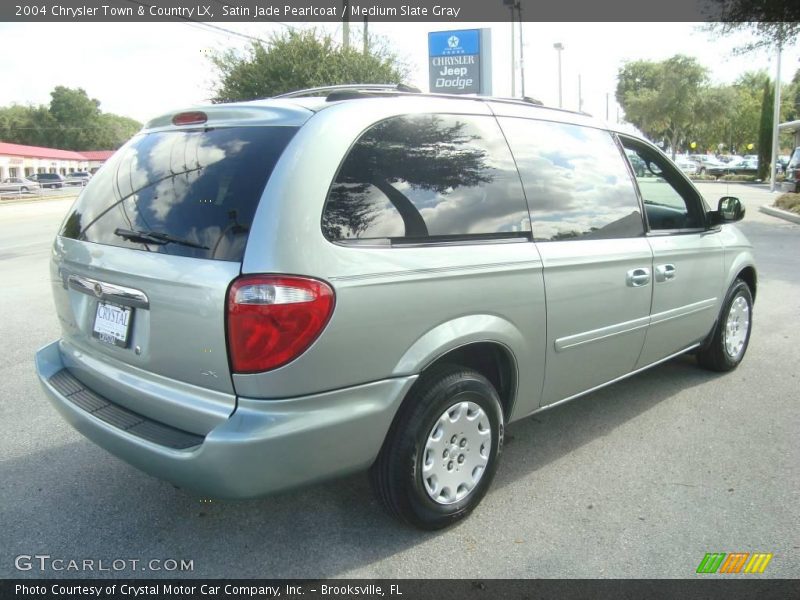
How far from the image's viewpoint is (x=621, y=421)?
411cm

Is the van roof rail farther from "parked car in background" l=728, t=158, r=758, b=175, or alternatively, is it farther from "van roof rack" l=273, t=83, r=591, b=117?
"parked car in background" l=728, t=158, r=758, b=175

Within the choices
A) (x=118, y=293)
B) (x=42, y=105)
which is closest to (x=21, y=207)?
(x=118, y=293)

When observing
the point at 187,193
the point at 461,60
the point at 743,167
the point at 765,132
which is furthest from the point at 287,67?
the point at 743,167

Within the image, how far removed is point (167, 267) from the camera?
2.44 m

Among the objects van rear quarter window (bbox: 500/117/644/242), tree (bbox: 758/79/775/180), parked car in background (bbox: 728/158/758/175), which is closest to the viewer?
van rear quarter window (bbox: 500/117/644/242)

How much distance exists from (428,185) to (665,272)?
1.86m

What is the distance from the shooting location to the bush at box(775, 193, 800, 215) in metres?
17.0

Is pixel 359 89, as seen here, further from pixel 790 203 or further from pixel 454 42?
pixel 454 42

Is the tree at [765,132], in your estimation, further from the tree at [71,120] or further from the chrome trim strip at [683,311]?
the tree at [71,120]

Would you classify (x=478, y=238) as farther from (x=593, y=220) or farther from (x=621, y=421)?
(x=621, y=421)

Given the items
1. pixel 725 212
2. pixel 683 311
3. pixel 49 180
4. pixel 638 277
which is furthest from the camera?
pixel 49 180

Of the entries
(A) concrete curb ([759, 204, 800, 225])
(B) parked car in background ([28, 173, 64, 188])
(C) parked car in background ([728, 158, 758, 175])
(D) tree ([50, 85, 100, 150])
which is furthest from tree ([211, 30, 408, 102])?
(D) tree ([50, 85, 100, 150])

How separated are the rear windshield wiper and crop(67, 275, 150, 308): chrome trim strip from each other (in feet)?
0.66

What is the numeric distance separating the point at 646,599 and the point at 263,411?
1586 millimetres
